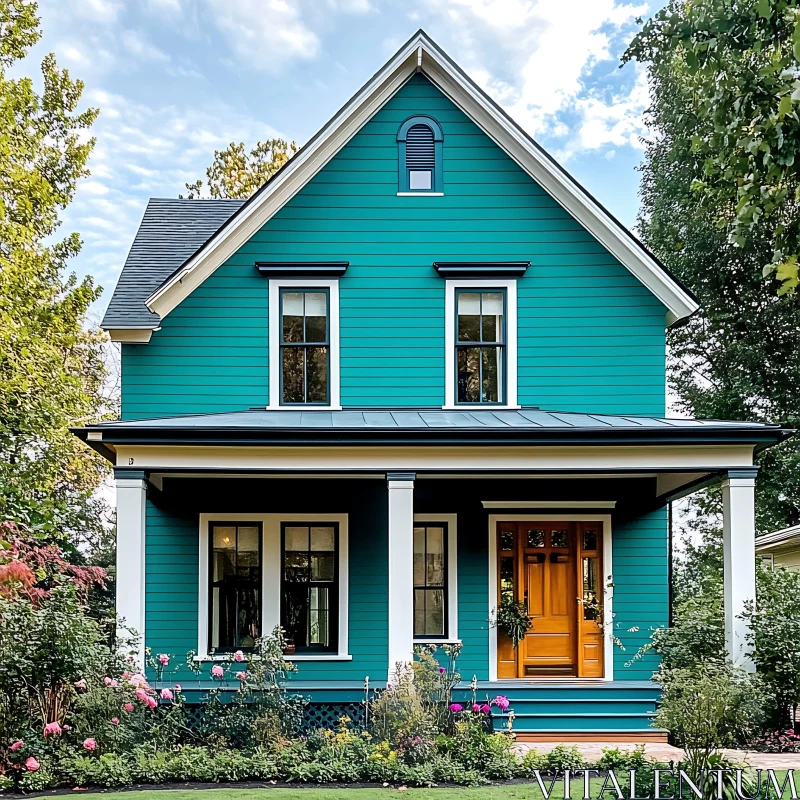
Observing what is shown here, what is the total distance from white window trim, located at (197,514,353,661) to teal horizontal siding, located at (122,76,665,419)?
1600 mm

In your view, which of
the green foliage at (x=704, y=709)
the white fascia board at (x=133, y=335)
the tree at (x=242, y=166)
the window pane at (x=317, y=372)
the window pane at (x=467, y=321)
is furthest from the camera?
the tree at (x=242, y=166)

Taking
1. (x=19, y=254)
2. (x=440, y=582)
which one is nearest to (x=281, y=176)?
(x=19, y=254)

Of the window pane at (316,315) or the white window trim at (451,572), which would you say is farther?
the window pane at (316,315)

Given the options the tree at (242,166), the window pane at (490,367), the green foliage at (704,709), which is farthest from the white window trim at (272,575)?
the tree at (242,166)

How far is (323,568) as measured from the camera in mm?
11969

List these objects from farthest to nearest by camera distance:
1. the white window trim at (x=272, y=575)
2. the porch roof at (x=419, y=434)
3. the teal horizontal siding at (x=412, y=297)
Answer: the teal horizontal siding at (x=412, y=297), the white window trim at (x=272, y=575), the porch roof at (x=419, y=434)

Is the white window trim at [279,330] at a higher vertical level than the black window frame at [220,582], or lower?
higher

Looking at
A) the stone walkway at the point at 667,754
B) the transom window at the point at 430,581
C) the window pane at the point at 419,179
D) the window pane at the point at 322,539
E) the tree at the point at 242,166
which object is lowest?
the stone walkway at the point at 667,754

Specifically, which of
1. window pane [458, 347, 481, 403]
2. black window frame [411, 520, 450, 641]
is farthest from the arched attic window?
black window frame [411, 520, 450, 641]

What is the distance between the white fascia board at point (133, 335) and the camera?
11.9 m

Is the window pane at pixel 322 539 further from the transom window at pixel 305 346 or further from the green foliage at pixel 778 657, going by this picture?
the green foliage at pixel 778 657

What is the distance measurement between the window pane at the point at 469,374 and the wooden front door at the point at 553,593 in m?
1.86

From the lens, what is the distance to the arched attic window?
12438mm

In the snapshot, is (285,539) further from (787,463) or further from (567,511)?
(787,463)
